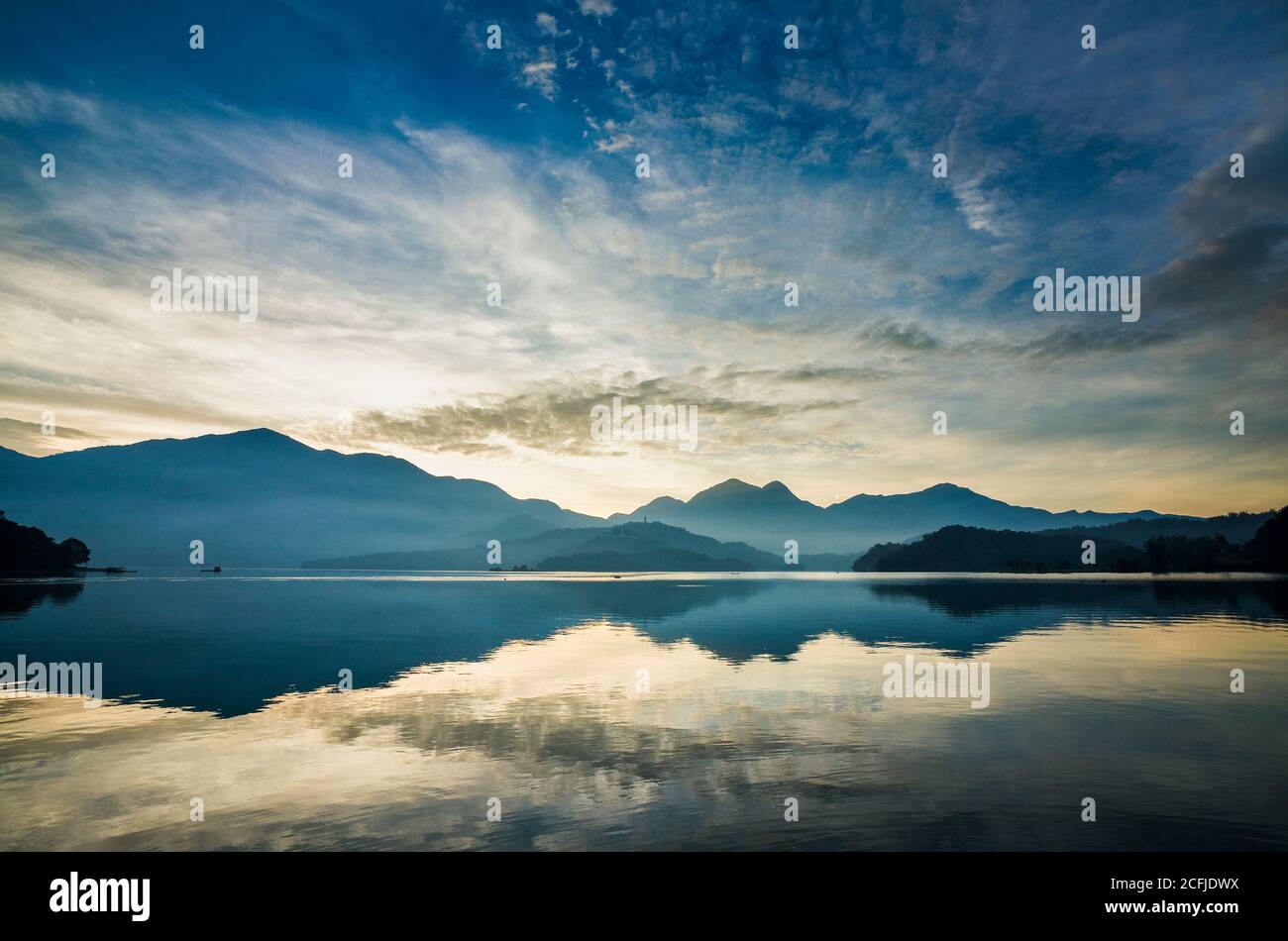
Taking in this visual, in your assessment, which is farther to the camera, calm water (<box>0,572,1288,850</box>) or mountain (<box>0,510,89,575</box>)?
mountain (<box>0,510,89,575</box>)

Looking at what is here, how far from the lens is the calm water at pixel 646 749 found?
50.0ft

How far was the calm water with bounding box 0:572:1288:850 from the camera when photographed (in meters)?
15.2

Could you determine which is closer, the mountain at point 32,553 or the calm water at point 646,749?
the calm water at point 646,749

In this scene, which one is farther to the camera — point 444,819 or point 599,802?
point 599,802

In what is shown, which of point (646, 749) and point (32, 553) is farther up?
point (646, 749)

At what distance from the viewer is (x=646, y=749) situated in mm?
22047

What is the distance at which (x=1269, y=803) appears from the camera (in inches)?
664

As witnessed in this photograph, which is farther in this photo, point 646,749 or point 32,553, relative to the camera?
point 32,553

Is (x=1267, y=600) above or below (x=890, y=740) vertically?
below
